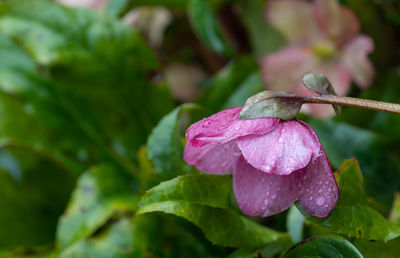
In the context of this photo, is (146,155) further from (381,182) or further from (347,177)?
(381,182)

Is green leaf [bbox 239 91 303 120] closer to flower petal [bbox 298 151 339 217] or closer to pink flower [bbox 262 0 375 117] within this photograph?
flower petal [bbox 298 151 339 217]

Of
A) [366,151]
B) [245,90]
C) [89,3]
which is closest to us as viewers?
[366,151]

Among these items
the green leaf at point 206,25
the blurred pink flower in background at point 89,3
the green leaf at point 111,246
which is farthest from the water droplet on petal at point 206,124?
the blurred pink flower in background at point 89,3

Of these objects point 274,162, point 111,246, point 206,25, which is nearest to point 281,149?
point 274,162

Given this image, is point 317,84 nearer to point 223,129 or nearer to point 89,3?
point 223,129

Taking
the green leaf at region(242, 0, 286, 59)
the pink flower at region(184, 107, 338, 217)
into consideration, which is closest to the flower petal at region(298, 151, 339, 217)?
the pink flower at region(184, 107, 338, 217)

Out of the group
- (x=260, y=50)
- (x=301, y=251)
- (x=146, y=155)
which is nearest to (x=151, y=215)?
(x=146, y=155)

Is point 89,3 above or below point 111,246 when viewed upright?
above
